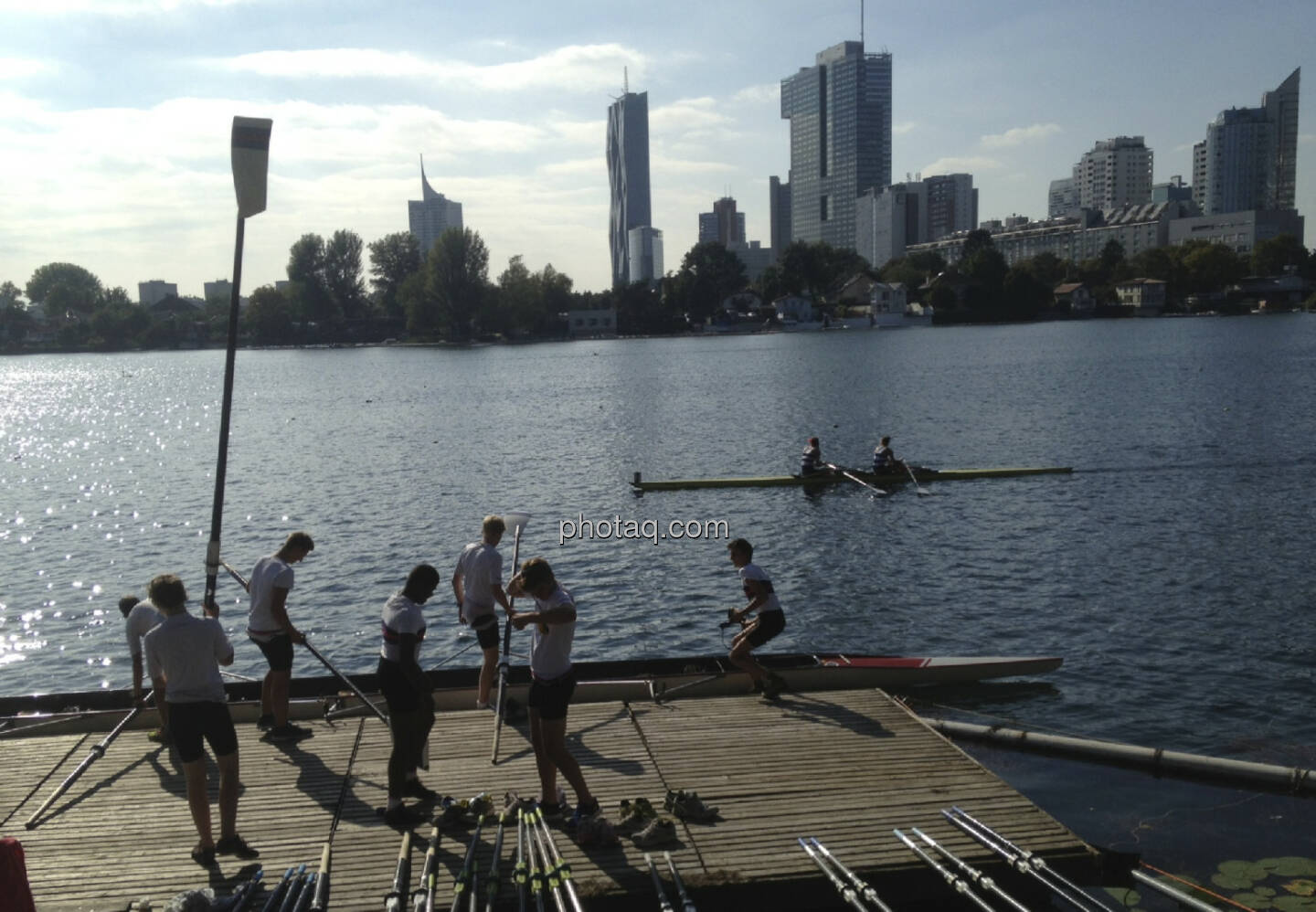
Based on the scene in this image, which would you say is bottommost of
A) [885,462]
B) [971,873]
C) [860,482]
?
[860,482]

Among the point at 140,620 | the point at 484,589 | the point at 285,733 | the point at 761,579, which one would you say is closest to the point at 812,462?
the point at 761,579

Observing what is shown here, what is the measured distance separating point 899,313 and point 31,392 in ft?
469

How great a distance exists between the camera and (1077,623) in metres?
19.8

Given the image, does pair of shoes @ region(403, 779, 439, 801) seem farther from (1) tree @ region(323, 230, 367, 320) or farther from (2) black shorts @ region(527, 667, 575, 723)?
(1) tree @ region(323, 230, 367, 320)

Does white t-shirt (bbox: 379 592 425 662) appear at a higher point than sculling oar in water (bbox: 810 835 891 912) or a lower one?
higher

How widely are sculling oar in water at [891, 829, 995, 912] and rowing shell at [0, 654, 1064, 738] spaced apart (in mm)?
4393

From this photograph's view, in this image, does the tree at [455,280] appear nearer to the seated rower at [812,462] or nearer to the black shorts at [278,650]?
the seated rower at [812,462]

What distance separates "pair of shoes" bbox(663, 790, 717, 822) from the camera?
28.7 ft

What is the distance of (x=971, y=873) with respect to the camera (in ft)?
25.7

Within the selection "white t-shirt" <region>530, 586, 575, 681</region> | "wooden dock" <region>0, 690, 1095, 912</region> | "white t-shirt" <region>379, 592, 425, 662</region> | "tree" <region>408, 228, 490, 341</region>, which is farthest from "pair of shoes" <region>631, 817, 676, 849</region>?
"tree" <region>408, 228, 490, 341</region>

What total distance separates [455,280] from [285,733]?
166981 mm

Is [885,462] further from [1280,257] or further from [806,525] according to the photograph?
[1280,257]

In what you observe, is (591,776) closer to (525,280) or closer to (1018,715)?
(1018,715)

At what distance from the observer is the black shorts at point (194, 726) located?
7926mm
